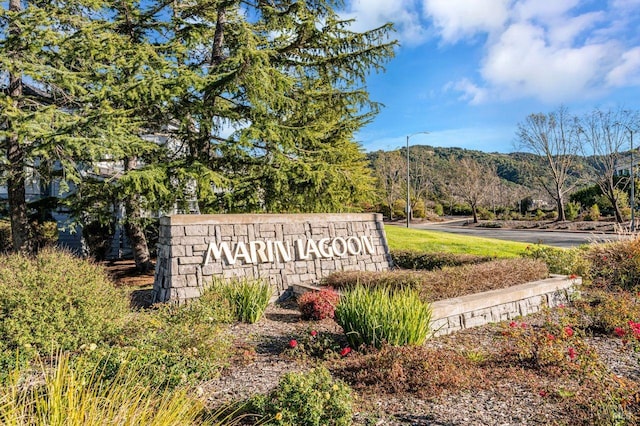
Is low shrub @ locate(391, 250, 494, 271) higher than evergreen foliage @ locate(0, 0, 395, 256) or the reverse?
the reverse

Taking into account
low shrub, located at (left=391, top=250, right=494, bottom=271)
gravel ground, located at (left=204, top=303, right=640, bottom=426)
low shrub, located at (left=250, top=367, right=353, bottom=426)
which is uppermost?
low shrub, located at (left=391, top=250, right=494, bottom=271)

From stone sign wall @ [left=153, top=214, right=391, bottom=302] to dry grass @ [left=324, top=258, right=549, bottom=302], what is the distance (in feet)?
3.54

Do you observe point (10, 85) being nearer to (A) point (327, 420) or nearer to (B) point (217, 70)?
(B) point (217, 70)

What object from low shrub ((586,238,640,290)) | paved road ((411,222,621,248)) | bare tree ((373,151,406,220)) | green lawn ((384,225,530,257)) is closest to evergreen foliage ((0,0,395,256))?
green lawn ((384,225,530,257))

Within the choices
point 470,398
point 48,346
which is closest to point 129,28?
point 48,346

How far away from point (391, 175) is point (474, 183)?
924cm

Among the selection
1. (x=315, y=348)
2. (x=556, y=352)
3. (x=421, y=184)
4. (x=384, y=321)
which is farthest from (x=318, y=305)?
(x=421, y=184)

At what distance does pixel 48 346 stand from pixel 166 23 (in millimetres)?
11158

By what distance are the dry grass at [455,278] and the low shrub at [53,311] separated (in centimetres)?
402

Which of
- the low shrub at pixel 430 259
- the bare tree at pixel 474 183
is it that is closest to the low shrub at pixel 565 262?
the low shrub at pixel 430 259

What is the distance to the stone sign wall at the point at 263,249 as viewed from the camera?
789 centimetres

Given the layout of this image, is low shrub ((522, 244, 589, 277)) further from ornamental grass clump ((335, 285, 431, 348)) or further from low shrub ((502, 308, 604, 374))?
ornamental grass clump ((335, 285, 431, 348))

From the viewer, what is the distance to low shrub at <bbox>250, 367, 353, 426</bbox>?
10.1 feet

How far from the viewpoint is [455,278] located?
7145 millimetres
